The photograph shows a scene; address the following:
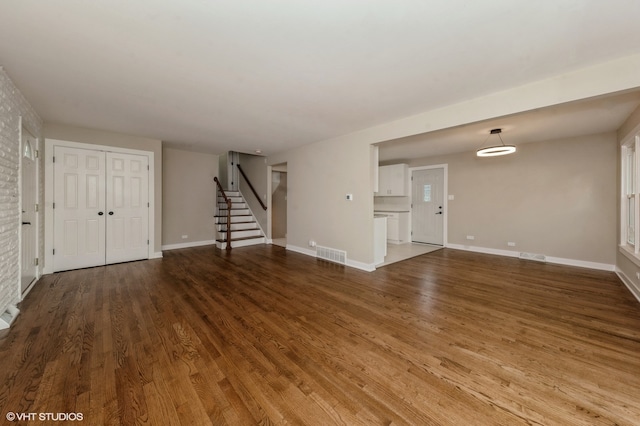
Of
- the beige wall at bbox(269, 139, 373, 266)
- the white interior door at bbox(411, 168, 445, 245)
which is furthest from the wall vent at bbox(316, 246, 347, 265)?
the white interior door at bbox(411, 168, 445, 245)

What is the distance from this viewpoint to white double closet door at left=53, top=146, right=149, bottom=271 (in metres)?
4.21

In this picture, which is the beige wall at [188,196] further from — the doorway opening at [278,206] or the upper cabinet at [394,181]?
the upper cabinet at [394,181]

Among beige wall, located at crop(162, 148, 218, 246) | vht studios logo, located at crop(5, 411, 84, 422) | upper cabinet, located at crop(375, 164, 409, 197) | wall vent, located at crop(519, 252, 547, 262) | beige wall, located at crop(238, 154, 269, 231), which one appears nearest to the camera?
vht studios logo, located at crop(5, 411, 84, 422)

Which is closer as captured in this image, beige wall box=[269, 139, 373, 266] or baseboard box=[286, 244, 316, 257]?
beige wall box=[269, 139, 373, 266]

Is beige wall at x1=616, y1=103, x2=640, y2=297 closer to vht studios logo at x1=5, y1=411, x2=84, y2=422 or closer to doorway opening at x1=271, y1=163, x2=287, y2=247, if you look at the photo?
vht studios logo at x1=5, y1=411, x2=84, y2=422

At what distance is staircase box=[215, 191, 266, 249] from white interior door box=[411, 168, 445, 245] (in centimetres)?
445

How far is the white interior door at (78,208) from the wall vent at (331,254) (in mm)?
4123

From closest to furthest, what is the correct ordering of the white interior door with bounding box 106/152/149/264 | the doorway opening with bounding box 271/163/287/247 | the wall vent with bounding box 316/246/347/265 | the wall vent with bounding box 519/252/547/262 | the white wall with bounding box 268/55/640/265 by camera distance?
the white wall with bounding box 268/55/640/265, the white interior door with bounding box 106/152/149/264, the wall vent with bounding box 316/246/347/265, the wall vent with bounding box 519/252/547/262, the doorway opening with bounding box 271/163/287/247

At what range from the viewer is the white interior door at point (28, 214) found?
318 cm

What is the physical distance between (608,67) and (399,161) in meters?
4.95

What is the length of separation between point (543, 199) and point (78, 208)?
888 centimetres

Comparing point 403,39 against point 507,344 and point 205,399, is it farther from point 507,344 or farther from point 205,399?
point 205,399

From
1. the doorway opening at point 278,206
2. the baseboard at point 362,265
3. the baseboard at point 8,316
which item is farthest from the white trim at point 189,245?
the baseboard at point 362,265

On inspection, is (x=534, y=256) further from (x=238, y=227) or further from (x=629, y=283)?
(x=238, y=227)
